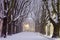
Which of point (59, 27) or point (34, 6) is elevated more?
point (34, 6)

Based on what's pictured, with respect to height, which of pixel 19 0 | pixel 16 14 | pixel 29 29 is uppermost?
pixel 19 0

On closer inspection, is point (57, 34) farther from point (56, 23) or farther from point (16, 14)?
point (16, 14)

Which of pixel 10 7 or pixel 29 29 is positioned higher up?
pixel 10 7

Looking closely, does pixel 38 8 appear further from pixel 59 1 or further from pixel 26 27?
pixel 26 27

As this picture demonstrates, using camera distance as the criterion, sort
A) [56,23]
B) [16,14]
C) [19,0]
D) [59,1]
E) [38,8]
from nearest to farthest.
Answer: [56,23] → [59,1] → [19,0] → [16,14] → [38,8]

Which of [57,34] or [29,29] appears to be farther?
[29,29]

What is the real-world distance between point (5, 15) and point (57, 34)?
7.78 m

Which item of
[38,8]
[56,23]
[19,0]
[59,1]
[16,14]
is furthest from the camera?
[38,8]

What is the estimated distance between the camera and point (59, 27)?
2556 cm

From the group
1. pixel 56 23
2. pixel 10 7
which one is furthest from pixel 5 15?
pixel 56 23

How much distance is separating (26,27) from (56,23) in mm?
64526

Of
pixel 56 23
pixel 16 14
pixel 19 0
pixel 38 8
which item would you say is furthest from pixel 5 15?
pixel 38 8

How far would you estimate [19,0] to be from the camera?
34.0 metres

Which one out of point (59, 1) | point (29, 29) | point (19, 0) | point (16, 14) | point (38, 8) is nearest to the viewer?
point (59, 1)
